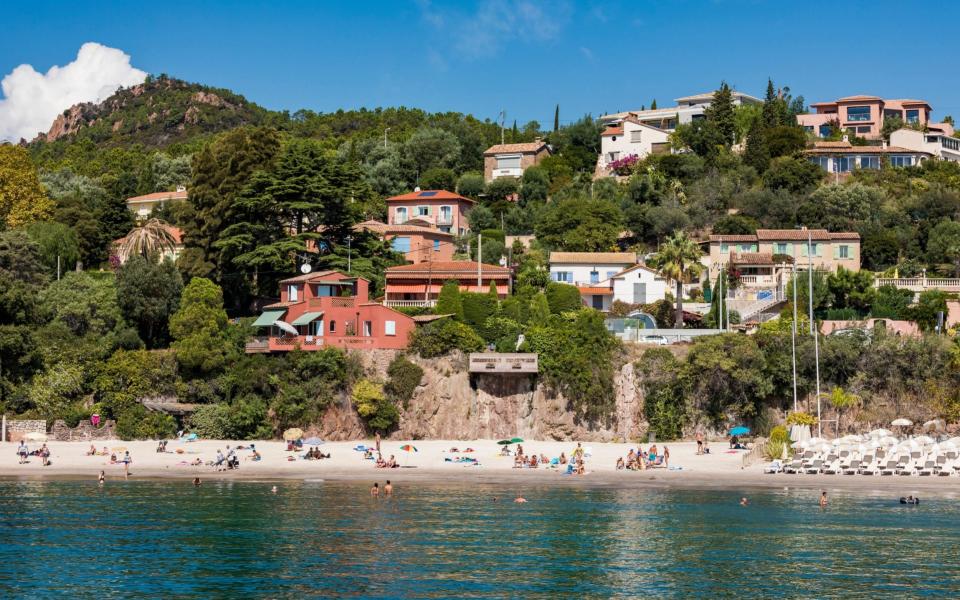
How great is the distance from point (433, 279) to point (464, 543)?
36.0 meters

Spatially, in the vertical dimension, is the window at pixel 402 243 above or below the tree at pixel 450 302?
above

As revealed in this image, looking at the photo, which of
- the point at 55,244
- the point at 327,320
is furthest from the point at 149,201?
the point at 327,320

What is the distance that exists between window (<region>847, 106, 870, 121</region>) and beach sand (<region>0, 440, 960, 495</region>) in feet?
255

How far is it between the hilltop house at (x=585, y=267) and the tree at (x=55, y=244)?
32.8m

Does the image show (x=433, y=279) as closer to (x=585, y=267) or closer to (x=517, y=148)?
(x=585, y=267)

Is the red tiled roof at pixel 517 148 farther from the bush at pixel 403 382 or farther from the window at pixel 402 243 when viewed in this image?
the bush at pixel 403 382

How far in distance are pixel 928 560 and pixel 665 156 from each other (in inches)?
2816

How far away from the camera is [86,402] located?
60406 millimetres

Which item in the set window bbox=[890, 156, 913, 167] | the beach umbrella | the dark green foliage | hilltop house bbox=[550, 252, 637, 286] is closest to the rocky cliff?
the beach umbrella

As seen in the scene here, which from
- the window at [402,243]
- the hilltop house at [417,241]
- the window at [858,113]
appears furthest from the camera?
the window at [858,113]

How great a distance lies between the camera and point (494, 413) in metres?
60.3

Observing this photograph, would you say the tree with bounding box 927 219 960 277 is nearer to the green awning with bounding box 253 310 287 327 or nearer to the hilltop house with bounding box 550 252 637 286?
the hilltop house with bounding box 550 252 637 286

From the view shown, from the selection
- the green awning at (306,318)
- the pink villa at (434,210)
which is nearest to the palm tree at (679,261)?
the green awning at (306,318)

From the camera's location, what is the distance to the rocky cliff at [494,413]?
196 ft
